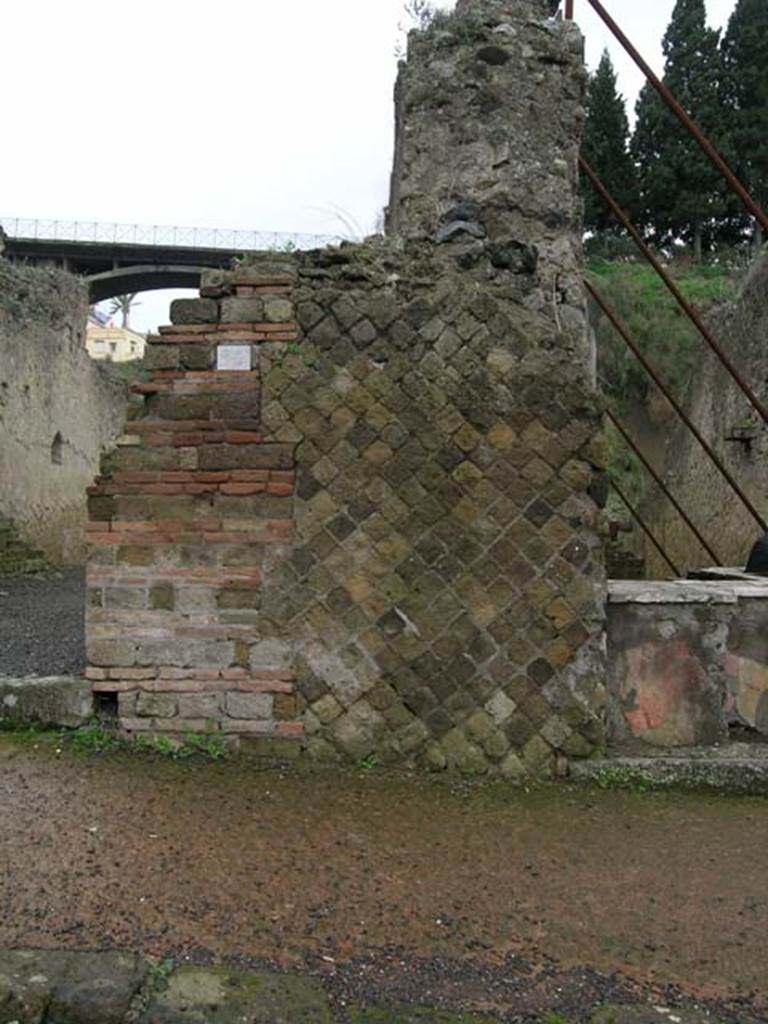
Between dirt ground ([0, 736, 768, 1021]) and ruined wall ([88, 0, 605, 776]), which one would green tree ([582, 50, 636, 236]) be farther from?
dirt ground ([0, 736, 768, 1021])

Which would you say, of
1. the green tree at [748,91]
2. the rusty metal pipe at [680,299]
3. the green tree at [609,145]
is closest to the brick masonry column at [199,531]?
the rusty metal pipe at [680,299]

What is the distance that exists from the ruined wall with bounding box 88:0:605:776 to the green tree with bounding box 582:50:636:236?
24390mm

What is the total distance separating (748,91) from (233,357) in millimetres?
29037

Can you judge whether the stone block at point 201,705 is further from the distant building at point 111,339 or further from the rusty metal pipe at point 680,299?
the distant building at point 111,339

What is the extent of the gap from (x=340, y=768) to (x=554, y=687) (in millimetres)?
1055

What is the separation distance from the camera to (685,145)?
27.8 m

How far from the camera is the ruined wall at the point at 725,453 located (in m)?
10.0

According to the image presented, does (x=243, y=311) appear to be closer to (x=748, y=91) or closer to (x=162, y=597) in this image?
(x=162, y=597)

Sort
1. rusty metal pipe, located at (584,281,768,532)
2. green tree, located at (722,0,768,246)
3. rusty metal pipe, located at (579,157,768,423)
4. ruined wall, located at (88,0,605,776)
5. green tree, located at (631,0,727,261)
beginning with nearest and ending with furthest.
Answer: ruined wall, located at (88,0,605,776) → rusty metal pipe, located at (579,157,768,423) → rusty metal pipe, located at (584,281,768,532) → green tree, located at (631,0,727,261) → green tree, located at (722,0,768,246)

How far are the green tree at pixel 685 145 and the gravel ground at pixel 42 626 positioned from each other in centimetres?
2168

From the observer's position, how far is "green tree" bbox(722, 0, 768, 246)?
1075 inches

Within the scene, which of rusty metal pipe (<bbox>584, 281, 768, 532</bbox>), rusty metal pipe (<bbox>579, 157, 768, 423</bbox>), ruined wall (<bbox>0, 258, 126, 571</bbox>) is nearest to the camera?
rusty metal pipe (<bbox>579, 157, 768, 423</bbox>)

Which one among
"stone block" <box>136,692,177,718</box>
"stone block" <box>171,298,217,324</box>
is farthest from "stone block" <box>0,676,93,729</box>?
"stone block" <box>171,298,217,324</box>

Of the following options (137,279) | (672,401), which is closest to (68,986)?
(672,401)
